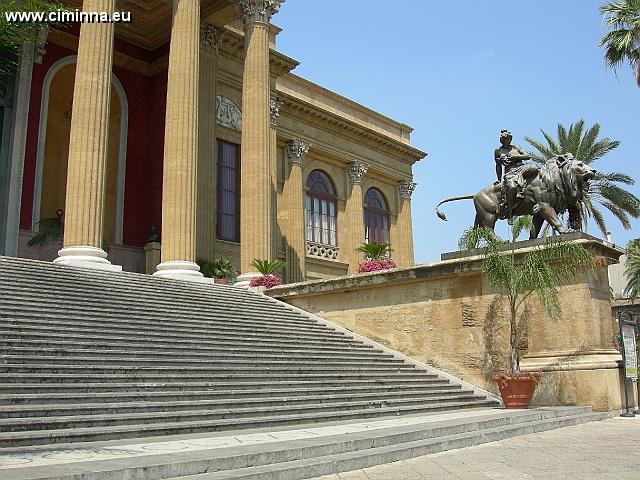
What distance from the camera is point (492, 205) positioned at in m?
13.5

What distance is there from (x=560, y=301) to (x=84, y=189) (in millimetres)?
11032

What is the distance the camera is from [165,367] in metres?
9.20

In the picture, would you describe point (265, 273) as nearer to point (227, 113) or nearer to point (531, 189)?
point (531, 189)

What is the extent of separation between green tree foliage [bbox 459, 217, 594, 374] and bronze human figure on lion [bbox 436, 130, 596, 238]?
27.5 inches

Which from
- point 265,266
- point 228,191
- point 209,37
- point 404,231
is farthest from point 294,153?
point 265,266

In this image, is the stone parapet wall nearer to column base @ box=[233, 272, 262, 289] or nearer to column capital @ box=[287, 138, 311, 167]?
column base @ box=[233, 272, 262, 289]

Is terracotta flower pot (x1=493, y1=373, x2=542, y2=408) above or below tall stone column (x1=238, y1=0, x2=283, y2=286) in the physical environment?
below

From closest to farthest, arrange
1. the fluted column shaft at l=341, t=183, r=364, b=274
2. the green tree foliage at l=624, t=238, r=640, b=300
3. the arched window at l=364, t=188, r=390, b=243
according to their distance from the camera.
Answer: the fluted column shaft at l=341, t=183, r=364, b=274 < the green tree foliage at l=624, t=238, r=640, b=300 < the arched window at l=364, t=188, r=390, b=243

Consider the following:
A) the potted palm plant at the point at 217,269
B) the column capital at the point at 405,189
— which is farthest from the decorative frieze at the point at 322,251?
the potted palm plant at the point at 217,269

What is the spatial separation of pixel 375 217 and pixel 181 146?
1878 centimetres

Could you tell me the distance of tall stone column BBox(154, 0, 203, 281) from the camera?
17031 mm

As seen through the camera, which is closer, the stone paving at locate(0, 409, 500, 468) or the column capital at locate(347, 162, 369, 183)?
the stone paving at locate(0, 409, 500, 468)

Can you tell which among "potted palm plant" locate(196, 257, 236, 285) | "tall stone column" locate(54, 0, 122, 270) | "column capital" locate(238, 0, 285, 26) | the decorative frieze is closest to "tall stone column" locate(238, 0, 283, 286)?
"column capital" locate(238, 0, 285, 26)

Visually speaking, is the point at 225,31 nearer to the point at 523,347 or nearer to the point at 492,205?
the point at 492,205
